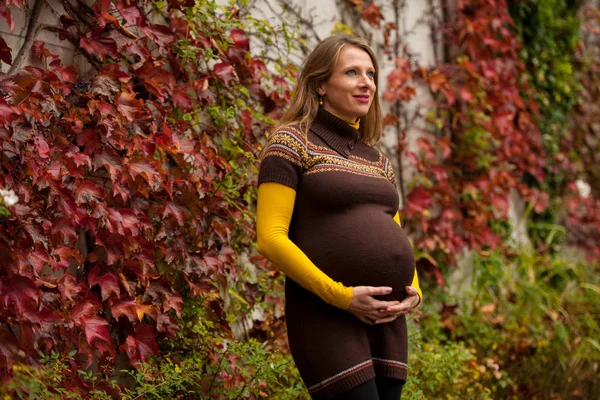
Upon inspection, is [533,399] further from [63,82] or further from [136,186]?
[63,82]

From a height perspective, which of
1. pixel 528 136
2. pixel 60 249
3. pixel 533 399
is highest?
pixel 60 249

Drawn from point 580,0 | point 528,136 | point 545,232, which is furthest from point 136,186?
point 580,0

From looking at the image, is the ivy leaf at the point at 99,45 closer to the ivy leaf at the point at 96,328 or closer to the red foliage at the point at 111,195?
the red foliage at the point at 111,195

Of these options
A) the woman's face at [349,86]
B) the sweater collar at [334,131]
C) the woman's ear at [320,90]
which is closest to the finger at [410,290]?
the sweater collar at [334,131]

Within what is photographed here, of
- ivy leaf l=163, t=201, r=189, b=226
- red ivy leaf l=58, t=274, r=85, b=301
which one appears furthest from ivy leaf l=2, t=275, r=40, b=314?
ivy leaf l=163, t=201, r=189, b=226

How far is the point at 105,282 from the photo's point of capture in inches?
101

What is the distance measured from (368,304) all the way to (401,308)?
14cm

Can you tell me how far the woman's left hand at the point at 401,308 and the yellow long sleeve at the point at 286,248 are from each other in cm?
14

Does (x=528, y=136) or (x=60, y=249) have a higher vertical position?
(x=60, y=249)

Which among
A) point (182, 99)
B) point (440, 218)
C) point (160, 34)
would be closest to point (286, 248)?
point (182, 99)

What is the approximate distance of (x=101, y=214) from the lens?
248 centimetres

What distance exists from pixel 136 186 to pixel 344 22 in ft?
6.69

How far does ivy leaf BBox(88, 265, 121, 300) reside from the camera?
2541 millimetres

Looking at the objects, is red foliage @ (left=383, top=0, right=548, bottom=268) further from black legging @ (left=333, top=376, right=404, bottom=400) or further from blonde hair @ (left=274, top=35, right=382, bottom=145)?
black legging @ (left=333, top=376, right=404, bottom=400)
